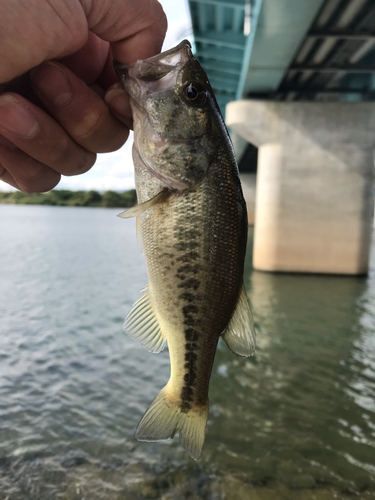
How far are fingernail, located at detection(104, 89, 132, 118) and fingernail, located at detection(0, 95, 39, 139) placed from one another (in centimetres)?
47

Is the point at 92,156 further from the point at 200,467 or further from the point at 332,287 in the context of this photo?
the point at 332,287

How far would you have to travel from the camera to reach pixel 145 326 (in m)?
2.31

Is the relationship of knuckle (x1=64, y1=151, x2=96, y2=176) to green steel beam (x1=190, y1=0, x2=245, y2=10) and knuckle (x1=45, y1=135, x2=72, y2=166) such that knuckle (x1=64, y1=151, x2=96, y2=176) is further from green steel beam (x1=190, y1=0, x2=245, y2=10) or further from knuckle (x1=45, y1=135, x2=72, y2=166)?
green steel beam (x1=190, y1=0, x2=245, y2=10)

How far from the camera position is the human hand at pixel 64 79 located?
6.51 ft

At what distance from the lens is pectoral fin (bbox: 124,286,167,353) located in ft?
7.45

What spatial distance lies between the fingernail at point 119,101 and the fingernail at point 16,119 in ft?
1.55

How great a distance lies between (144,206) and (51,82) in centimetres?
99

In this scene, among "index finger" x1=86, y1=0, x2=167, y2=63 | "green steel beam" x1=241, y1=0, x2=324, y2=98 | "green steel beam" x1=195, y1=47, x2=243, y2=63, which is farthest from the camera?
"green steel beam" x1=195, y1=47, x2=243, y2=63

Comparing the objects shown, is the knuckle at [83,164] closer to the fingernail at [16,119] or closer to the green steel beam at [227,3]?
the fingernail at [16,119]

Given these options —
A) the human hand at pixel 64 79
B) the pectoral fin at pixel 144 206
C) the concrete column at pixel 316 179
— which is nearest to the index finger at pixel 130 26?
the human hand at pixel 64 79

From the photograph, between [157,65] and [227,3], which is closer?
[157,65]

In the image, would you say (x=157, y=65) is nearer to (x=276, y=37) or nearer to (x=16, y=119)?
(x=16, y=119)

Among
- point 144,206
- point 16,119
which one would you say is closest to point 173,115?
point 144,206

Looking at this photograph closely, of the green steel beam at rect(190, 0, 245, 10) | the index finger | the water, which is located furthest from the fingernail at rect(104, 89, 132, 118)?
the green steel beam at rect(190, 0, 245, 10)
